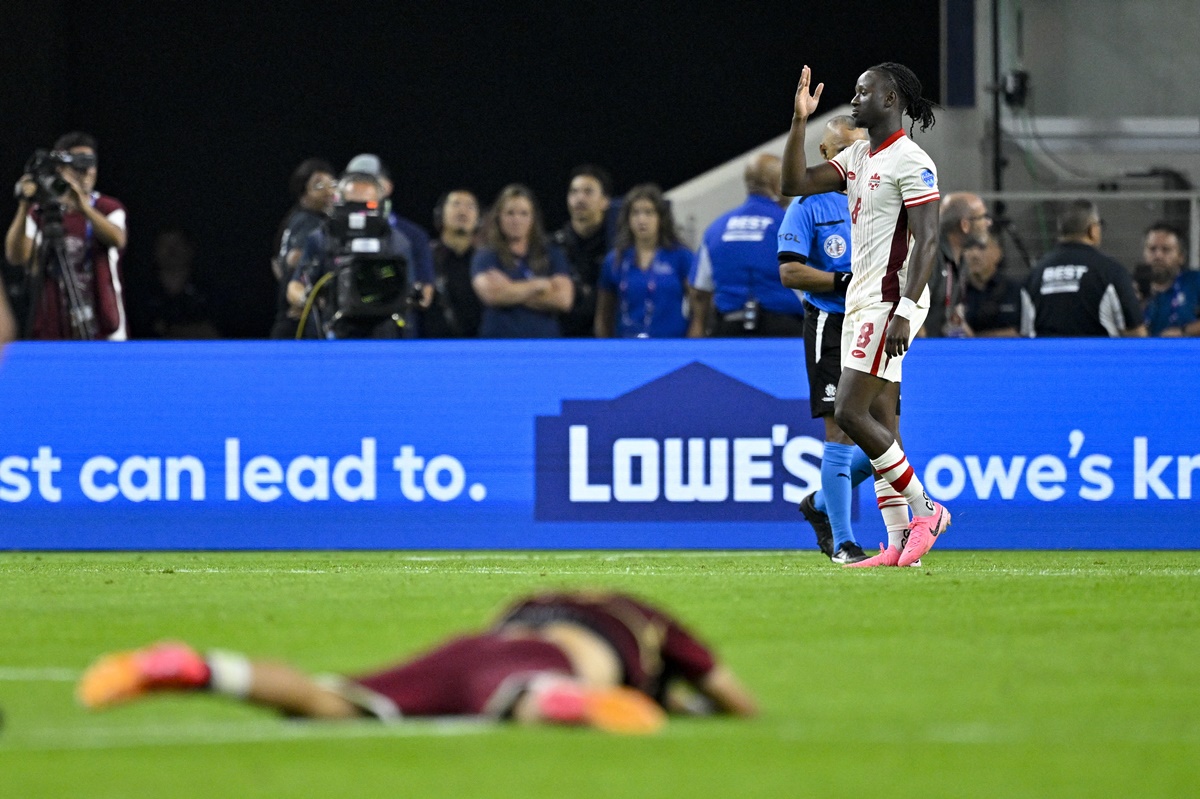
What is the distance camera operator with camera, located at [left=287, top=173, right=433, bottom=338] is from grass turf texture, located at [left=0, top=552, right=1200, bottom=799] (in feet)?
8.88

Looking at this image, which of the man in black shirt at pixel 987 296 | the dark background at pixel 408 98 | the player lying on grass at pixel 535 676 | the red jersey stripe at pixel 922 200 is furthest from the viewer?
the dark background at pixel 408 98

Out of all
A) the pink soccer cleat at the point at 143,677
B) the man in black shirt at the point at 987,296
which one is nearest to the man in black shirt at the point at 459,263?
the man in black shirt at the point at 987,296

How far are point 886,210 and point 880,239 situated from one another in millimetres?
137

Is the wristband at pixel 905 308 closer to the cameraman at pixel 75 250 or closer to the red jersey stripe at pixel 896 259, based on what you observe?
the red jersey stripe at pixel 896 259

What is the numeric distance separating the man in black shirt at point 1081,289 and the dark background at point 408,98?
6.40 metres

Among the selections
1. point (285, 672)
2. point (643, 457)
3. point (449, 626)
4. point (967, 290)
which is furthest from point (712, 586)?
point (967, 290)

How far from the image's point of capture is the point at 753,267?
12.1m

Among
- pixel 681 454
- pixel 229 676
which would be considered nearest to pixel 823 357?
pixel 681 454

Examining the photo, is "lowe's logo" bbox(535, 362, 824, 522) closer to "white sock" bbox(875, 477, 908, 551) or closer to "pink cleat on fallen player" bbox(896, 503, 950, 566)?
"white sock" bbox(875, 477, 908, 551)

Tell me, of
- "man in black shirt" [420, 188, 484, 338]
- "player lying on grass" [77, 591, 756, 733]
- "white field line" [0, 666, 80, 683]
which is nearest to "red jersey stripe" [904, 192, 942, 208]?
"white field line" [0, 666, 80, 683]

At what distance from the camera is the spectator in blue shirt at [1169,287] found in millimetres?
14102

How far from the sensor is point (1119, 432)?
11109mm

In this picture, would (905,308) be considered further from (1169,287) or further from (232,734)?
(1169,287)

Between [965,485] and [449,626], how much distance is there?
200 inches
